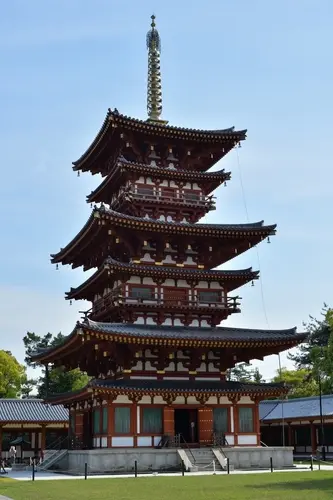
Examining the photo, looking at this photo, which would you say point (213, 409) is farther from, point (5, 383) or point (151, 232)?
point (5, 383)

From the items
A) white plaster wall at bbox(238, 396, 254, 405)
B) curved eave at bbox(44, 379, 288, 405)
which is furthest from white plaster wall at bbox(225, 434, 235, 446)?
curved eave at bbox(44, 379, 288, 405)

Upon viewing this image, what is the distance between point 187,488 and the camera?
26516mm

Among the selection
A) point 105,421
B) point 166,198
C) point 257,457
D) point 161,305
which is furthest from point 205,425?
point 166,198

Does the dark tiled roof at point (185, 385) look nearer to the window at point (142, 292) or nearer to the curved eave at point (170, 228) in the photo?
the window at point (142, 292)

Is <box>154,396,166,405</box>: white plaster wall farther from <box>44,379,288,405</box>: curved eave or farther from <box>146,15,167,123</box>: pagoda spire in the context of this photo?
<box>146,15,167,123</box>: pagoda spire

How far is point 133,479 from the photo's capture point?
106 feet

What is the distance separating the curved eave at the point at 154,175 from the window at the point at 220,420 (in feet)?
52.4

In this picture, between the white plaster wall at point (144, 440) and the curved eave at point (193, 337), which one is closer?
the curved eave at point (193, 337)

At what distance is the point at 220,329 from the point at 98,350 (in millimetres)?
8124

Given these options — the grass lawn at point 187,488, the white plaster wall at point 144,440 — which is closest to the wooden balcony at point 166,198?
the white plaster wall at point 144,440

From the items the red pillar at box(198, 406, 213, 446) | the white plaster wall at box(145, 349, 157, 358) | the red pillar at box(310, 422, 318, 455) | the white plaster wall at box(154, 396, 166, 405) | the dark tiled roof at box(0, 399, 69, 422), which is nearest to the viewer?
the white plaster wall at box(154, 396, 166, 405)

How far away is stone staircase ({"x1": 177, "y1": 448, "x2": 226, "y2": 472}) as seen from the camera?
36969mm

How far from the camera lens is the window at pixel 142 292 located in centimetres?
4206

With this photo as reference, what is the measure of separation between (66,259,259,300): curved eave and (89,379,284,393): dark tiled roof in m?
6.66
